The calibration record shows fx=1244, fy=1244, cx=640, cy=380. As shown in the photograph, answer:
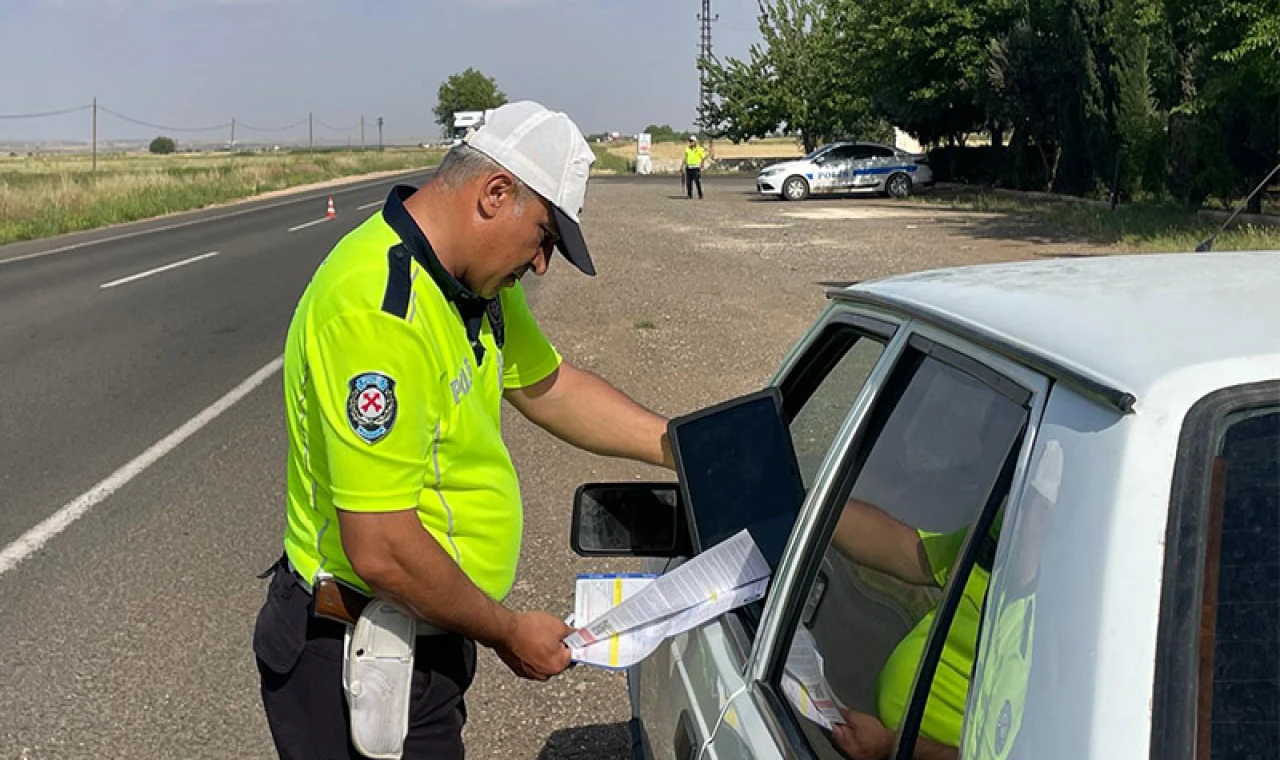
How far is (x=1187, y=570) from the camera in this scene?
1.18 meters

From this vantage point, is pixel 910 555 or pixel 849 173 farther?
pixel 849 173

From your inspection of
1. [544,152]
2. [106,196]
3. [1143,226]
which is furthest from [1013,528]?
[106,196]

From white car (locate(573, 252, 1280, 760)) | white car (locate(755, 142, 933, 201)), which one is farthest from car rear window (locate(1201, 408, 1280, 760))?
white car (locate(755, 142, 933, 201))

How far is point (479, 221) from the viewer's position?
2.23 m

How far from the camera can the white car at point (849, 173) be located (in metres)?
34.5

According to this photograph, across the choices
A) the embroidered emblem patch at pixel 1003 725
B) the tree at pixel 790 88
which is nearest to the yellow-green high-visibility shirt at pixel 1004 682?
the embroidered emblem patch at pixel 1003 725

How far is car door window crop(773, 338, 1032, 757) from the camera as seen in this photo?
1510 millimetres

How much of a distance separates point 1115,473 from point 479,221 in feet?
4.35

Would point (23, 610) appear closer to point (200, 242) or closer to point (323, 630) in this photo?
point (323, 630)

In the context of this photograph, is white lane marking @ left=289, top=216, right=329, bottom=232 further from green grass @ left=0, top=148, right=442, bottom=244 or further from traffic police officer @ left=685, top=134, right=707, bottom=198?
traffic police officer @ left=685, top=134, right=707, bottom=198

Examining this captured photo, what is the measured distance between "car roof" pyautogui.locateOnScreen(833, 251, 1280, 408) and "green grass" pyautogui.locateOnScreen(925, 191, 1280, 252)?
1260cm

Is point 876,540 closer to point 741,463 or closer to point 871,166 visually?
point 741,463

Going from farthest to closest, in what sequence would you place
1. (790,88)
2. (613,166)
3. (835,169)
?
(613,166) → (790,88) → (835,169)

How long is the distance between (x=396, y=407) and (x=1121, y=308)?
112 centimetres
